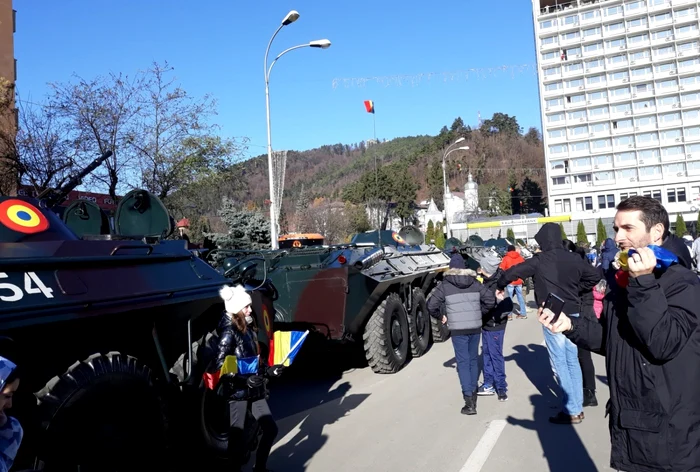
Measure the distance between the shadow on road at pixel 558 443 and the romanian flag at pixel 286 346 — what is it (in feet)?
7.20

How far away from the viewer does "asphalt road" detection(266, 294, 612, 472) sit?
17.0ft

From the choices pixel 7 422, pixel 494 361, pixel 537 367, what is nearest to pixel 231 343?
pixel 7 422

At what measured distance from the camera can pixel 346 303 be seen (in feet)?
25.9

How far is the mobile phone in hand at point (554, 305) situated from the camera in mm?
2891

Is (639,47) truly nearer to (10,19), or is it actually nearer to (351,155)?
(10,19)

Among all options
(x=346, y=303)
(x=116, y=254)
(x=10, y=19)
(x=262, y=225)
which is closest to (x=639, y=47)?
(x=262, y=225)

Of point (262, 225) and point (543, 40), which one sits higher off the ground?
point (543, 40)

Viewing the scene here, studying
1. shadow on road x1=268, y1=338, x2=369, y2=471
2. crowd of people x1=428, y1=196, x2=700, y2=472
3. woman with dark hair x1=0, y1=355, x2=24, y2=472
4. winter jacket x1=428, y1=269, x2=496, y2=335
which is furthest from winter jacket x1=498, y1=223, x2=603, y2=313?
woman with dark hair x1=0, y1=355, x2=24, y2=472

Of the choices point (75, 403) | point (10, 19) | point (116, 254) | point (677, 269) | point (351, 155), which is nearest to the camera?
point (677, 269)

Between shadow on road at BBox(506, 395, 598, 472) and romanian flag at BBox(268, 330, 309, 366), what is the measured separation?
7.20 feet

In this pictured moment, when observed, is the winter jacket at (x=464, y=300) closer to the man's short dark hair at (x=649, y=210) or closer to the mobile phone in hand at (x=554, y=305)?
the mobile phone in hand at (x=554, y=305)

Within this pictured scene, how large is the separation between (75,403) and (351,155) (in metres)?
111

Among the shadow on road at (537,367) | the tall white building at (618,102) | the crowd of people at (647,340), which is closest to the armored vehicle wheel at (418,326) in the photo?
the shadow on road at (537,367)

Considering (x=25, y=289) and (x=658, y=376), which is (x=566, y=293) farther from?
(x=25, y=289)
